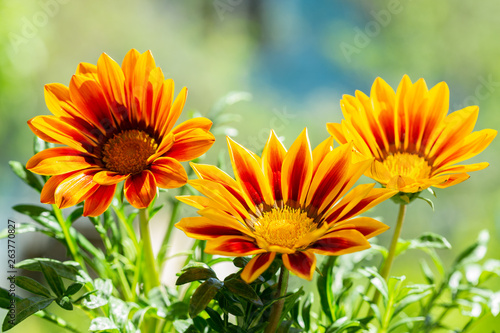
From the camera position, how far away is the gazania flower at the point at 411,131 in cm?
38

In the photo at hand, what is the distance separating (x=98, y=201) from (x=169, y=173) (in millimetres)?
54

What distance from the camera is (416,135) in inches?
16.7

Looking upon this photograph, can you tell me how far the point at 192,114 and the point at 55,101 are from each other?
0.20 metres

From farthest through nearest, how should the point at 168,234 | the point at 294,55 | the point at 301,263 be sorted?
the point at 294,55 → the point at 168,234 → the point at 301,263

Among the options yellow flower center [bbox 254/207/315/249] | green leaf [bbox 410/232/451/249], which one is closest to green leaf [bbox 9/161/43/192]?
yellow flower center [bbox 254/207/315/249]

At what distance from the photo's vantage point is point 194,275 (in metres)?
0.33

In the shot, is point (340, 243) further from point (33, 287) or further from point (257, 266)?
point (33, 287)

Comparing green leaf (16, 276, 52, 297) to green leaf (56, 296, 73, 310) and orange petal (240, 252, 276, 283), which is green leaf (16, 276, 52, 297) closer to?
green leaf (56, 296, 73, 310)

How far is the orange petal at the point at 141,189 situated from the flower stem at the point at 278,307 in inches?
3.9

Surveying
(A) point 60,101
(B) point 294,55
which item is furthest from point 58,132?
(B) point 294,55

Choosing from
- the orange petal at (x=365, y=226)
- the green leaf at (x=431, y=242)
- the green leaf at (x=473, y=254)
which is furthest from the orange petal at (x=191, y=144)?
the green leaf at (x=473, y=254)

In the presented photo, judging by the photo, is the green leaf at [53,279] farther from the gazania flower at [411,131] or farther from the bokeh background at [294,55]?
the bokeh background at [294,55]

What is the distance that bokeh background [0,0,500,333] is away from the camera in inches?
90.1

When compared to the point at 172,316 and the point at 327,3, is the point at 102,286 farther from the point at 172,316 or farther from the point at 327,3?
the point at 327,3
